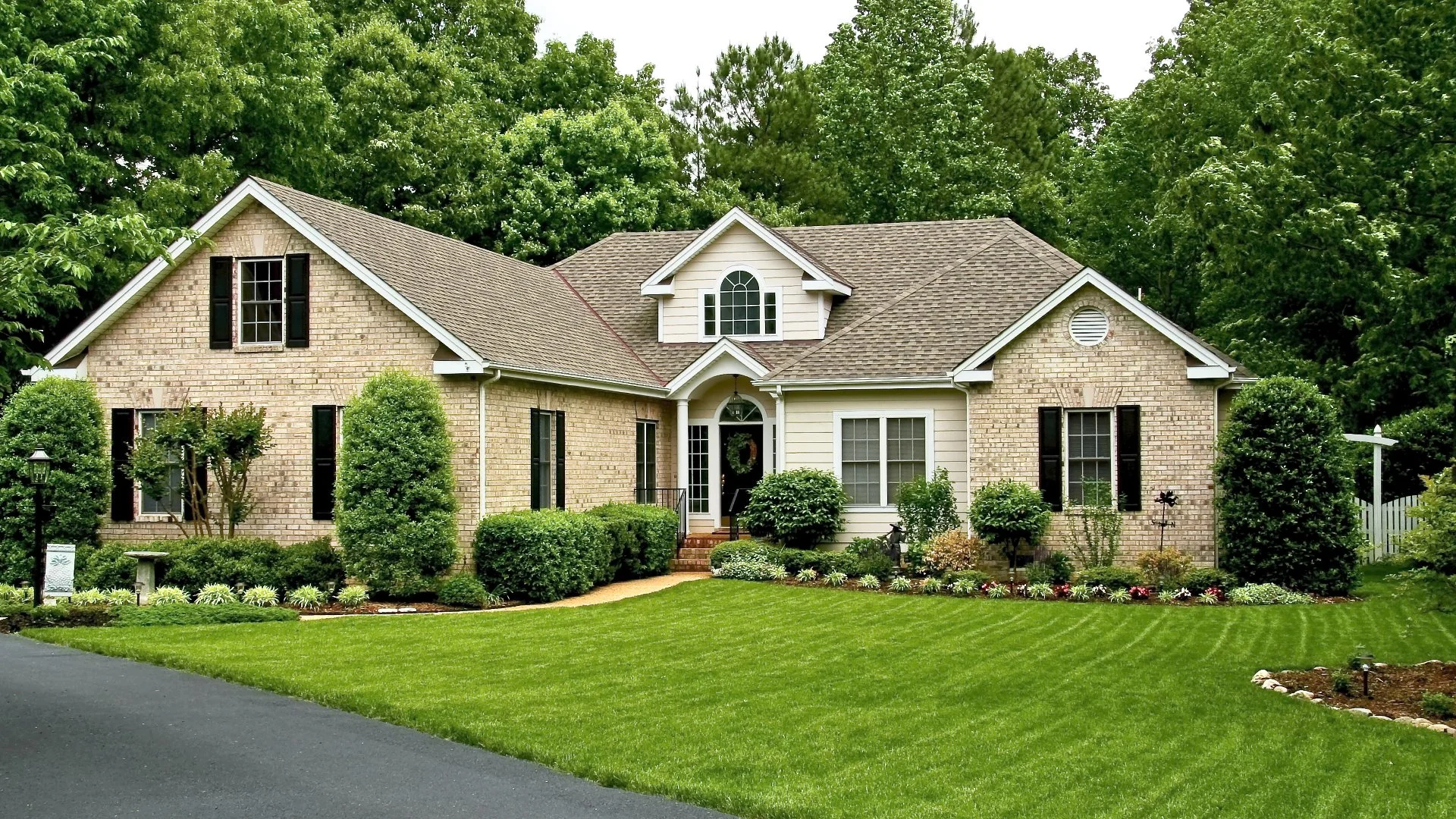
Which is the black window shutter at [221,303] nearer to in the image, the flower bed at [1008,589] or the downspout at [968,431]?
the flower bed at [1008,589]

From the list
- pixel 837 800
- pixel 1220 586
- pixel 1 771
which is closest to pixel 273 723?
pixel 1 771

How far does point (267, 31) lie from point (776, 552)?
18887 mm

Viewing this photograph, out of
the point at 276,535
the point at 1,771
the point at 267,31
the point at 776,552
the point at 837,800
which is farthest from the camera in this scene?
the point at 267,31

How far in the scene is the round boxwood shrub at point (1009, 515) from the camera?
22953 millimetres

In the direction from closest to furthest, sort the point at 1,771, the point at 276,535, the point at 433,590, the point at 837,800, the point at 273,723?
1. the point at 837,800
2. the point at 1,771
3. the point at 273,723
4. the point at 433,590
5. the point at 276,535

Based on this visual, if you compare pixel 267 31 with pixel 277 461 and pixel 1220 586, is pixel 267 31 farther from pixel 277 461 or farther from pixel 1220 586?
pixel 1220 586

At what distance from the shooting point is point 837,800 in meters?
9.08

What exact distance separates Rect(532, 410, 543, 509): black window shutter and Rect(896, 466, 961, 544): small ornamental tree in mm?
5957

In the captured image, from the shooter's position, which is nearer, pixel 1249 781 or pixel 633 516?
pixel 1249 781

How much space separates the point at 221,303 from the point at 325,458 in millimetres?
3012

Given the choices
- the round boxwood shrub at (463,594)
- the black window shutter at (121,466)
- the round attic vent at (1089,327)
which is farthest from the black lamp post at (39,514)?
the round attic vent at (1089,327)

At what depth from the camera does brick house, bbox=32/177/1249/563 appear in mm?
22219

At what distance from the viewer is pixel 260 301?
22688 mm

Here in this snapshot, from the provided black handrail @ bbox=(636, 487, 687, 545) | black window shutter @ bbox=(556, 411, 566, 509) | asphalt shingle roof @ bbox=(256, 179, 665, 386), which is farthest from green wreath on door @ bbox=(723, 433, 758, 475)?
black window shutter @ bbox=(556, 411, 566, 509)
